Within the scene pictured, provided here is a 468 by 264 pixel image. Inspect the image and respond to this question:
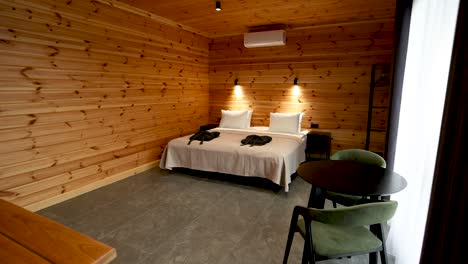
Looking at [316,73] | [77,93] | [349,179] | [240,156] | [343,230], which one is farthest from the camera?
[316,73]

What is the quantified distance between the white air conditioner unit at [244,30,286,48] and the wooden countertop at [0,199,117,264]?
4.14 metres

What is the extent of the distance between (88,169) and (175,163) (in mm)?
1153

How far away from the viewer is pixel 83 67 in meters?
2.97

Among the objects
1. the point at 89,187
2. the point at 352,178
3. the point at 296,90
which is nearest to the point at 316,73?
the point at 296,90

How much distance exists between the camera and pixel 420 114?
1.73m

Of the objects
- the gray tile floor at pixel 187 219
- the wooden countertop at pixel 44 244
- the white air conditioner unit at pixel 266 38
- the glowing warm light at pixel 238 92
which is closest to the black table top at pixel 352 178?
the gray tile floor at pixel 187 219

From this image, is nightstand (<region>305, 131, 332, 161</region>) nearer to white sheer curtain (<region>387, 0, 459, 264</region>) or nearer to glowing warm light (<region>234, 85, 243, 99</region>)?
glowing warm light (<region>234, 85, 243, 99</region>)

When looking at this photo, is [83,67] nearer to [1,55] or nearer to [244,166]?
[1,55]

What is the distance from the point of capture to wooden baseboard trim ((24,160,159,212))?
265 cm

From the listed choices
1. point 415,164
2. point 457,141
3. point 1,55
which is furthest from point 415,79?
point 1,55

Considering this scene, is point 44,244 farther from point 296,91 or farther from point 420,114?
point 296,91

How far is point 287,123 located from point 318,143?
64 centimetres

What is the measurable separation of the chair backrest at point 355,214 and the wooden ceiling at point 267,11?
283cm

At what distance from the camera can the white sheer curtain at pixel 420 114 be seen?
1444 mm
